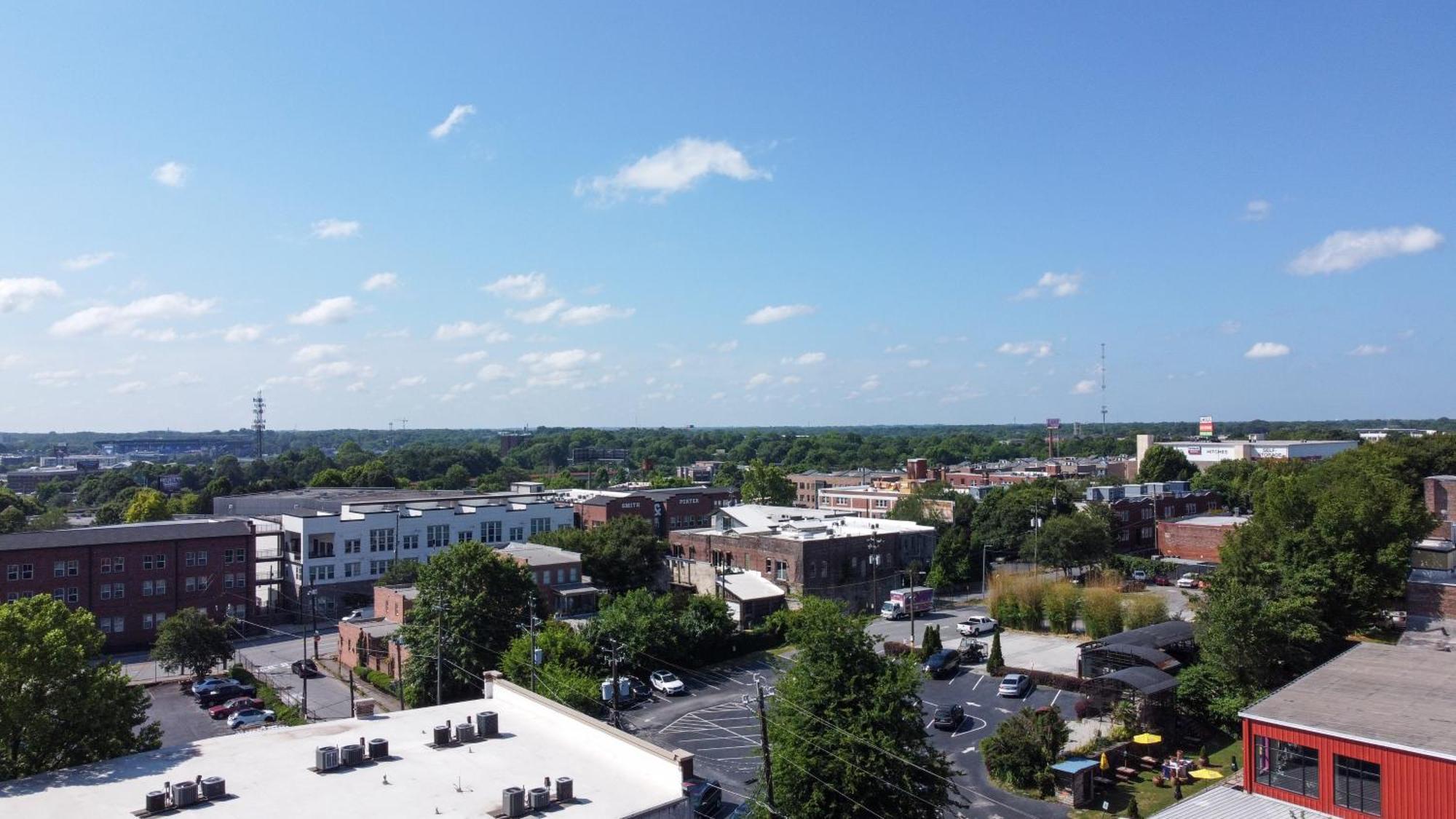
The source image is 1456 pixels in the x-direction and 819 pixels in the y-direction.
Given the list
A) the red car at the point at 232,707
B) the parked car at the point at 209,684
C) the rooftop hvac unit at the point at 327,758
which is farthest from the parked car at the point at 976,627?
the rooftop hvac unit at the point at 327,758

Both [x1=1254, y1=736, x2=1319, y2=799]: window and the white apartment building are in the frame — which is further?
the white apartment building

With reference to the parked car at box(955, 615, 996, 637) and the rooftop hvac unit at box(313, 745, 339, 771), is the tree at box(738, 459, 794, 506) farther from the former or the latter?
the rooftop hvac unit at box(313, 745, 339, 771)

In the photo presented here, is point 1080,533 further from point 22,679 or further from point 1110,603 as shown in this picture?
point 22,679

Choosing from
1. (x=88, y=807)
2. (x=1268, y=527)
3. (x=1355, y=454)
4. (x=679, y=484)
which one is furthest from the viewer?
(x=679, y=484)

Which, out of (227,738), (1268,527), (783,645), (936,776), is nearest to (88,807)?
(227,738)

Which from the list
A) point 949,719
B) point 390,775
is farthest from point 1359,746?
point 390,775

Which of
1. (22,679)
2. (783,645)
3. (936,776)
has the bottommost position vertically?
(783,645)

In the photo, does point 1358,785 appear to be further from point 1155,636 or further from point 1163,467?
point 1163,467

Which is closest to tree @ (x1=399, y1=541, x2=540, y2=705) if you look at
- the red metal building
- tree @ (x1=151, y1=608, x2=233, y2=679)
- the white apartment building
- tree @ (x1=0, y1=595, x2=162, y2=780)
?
tree @ (x1=151, y1=608, x2=233, y2=679)
